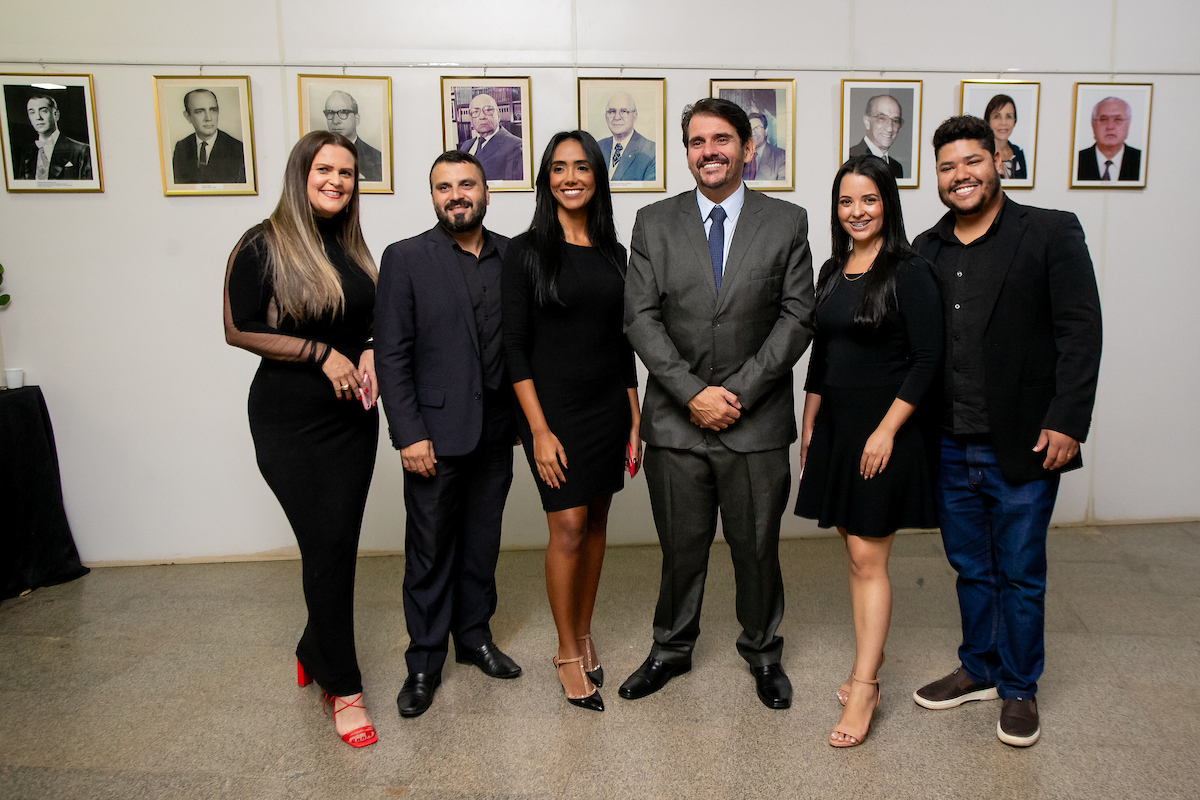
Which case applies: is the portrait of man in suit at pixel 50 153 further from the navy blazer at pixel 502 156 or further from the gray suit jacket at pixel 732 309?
the gray suit jacket at pixel 732 309

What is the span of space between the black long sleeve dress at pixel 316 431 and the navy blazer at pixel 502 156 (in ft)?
5.70

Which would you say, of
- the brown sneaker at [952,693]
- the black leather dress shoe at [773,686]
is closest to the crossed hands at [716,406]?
the black leather dress shoe at [773,686]

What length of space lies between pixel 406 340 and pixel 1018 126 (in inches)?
145

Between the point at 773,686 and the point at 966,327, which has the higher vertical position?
the point at 966,327

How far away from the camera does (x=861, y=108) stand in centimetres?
420

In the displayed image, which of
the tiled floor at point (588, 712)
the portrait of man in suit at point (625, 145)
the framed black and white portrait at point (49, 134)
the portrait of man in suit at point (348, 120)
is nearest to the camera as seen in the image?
the tiled floor at point (588, 712)

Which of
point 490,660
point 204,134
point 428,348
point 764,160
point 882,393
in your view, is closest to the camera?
point 882,393

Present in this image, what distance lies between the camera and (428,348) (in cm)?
257

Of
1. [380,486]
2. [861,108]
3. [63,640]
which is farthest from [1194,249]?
[63,640]

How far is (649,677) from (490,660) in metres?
0.61

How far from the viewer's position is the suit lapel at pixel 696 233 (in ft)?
8.11

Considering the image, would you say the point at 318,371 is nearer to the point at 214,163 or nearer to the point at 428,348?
the point at 428,348

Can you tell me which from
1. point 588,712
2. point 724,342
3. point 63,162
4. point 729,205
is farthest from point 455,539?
point 63,162

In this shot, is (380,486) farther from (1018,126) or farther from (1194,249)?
(1194,249)
